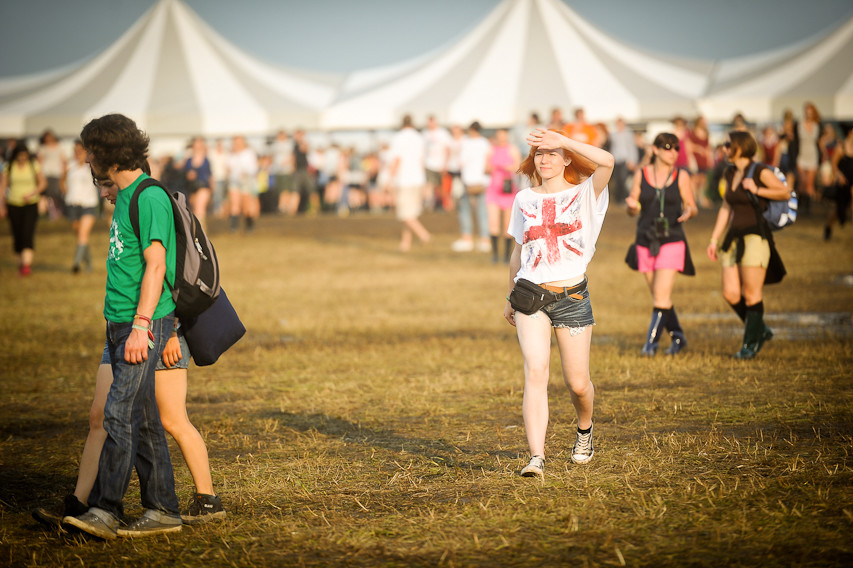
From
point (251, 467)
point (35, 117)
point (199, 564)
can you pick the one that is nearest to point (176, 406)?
point (199, 564)

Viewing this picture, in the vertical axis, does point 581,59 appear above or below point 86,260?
above

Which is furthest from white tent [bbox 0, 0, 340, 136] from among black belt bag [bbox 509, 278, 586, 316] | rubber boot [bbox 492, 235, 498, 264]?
black belt bag [bbox 509, 278, 586, 316]

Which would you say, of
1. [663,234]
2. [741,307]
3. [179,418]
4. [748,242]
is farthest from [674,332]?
[179,418]

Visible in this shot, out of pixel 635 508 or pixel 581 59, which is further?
pixel 581 59

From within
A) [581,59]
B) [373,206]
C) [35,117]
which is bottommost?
[373,206]

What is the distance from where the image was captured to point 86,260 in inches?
697

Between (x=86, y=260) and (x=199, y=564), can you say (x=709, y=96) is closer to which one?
(x=86, y=260)

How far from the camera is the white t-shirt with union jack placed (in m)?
5.37

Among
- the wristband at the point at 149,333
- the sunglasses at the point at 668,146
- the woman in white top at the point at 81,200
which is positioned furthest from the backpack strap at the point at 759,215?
the woman in white top at the point at 81,200

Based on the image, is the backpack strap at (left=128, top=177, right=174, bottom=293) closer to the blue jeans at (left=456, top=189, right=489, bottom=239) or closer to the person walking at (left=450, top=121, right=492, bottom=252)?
the person walking at (left=450, top=121, right=492, bottom=252)

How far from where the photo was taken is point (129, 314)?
178 inches

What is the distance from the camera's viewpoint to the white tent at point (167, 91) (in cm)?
3009

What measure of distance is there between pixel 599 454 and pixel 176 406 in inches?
96.2

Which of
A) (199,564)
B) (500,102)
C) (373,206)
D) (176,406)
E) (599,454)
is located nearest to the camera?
(199,564)
